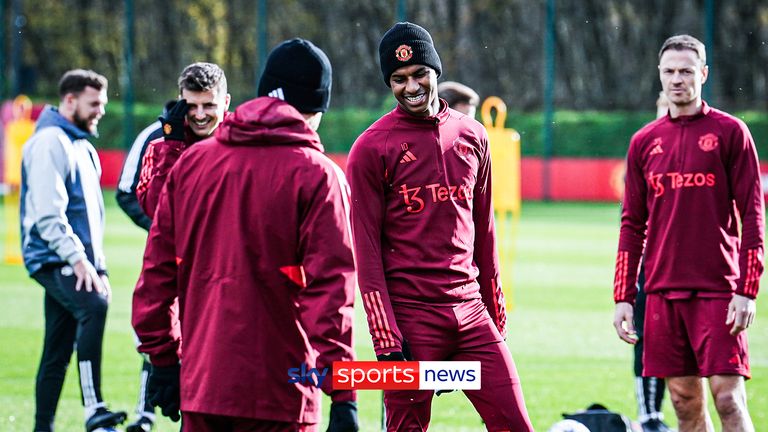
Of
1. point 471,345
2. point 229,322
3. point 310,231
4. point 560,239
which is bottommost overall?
point 560,239

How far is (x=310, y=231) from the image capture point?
4.08m

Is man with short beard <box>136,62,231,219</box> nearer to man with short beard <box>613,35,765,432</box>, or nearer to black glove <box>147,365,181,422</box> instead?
black glove <box>147,365,181,422</box>

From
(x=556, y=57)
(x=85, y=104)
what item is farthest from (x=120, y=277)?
(x=556, y=57)

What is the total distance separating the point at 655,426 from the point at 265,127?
13.4 ft

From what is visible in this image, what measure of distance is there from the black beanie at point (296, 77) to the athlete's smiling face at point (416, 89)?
0.99 m

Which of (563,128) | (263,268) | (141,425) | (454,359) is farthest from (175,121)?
(563,128)

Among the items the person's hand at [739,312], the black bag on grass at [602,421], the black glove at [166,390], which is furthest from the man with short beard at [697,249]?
the black glove at [166,390]

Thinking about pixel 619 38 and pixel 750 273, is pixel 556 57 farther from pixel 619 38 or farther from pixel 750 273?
pixel 750 273

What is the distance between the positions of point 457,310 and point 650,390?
253cm

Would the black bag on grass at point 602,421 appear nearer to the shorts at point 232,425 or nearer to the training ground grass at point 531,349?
the training ground grass at point 531,349

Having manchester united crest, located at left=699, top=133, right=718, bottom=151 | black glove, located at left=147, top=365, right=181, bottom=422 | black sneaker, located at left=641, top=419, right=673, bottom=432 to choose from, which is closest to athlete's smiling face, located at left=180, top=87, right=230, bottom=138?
black glove, located at left=147, top=365, right=181, bottom=422

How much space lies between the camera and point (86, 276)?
6.79 meters

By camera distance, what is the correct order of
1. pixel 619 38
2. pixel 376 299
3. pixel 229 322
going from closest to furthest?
1. pixel 229 322
2. pixel 376 299
3. pixel 619 38

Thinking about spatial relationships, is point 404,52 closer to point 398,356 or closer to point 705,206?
point 398,356
